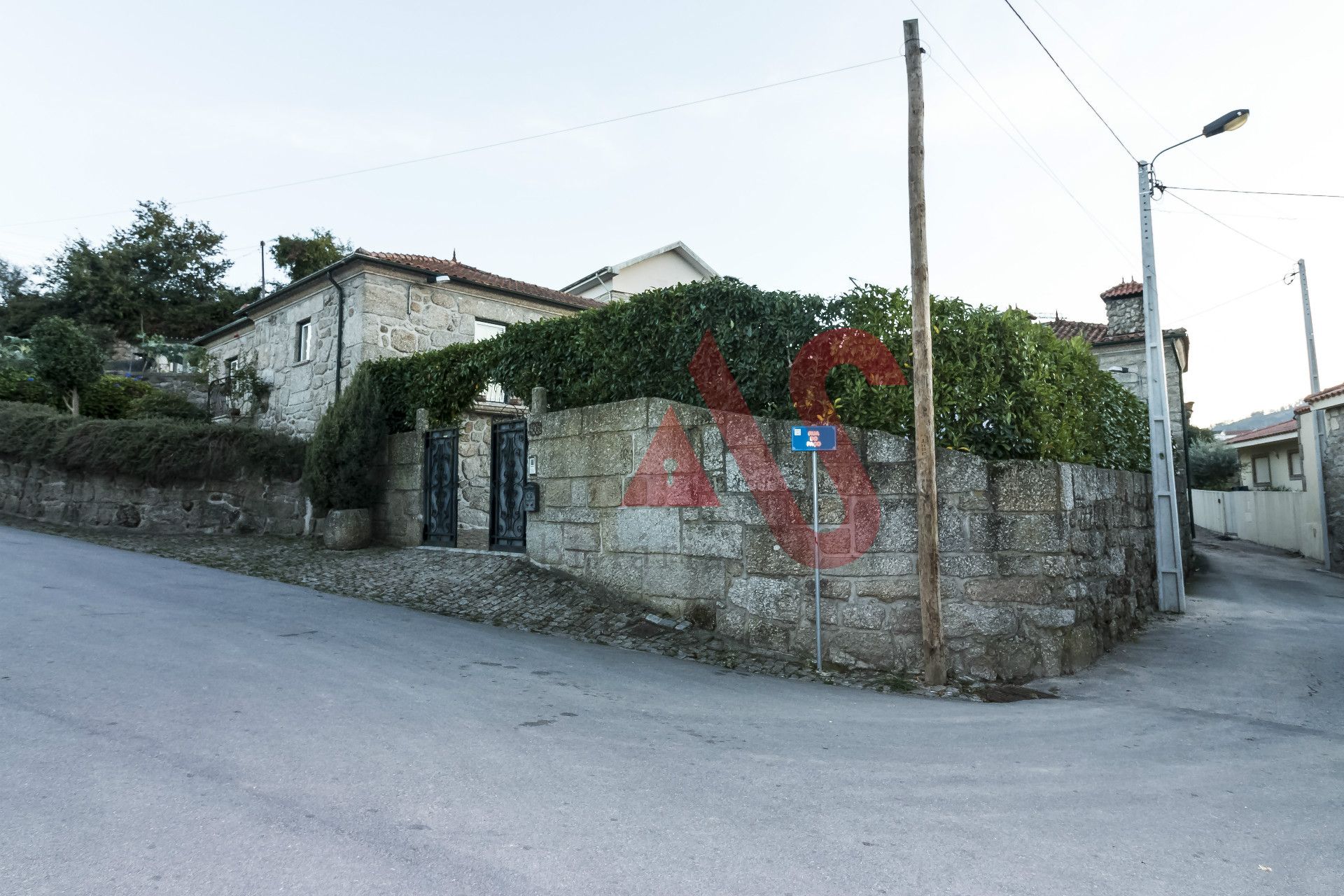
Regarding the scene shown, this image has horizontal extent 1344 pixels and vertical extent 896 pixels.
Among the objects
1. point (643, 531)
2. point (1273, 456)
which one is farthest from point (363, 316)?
point (1273, 456)

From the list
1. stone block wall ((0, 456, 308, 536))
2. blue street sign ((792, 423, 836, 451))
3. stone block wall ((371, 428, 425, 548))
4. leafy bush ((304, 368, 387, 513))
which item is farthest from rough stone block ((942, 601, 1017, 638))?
stone block wall ((0, 456, 308, 536))

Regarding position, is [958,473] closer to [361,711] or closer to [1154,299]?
[361,711]

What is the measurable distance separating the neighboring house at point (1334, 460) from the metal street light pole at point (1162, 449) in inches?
385

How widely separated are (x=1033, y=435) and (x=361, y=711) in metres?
5.92

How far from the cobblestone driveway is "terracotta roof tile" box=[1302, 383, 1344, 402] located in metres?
17.6

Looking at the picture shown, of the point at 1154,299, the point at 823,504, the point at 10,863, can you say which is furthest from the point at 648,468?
the point at 1154,299

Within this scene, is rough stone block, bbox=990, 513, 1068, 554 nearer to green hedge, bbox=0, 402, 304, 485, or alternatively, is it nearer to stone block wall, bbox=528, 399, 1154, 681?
stone block wall, bbox=528, 399, 1154, 681

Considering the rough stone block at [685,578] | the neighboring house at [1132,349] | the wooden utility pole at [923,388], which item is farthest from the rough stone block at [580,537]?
the neighboring house at [1132,349]

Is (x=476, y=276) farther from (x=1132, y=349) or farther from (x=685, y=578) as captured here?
(x=1132, y=349)

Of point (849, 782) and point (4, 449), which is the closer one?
point (849, 782)

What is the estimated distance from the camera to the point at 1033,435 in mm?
7207

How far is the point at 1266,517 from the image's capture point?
2553 cm

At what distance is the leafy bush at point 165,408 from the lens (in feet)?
66.1

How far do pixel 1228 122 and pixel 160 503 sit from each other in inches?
728
